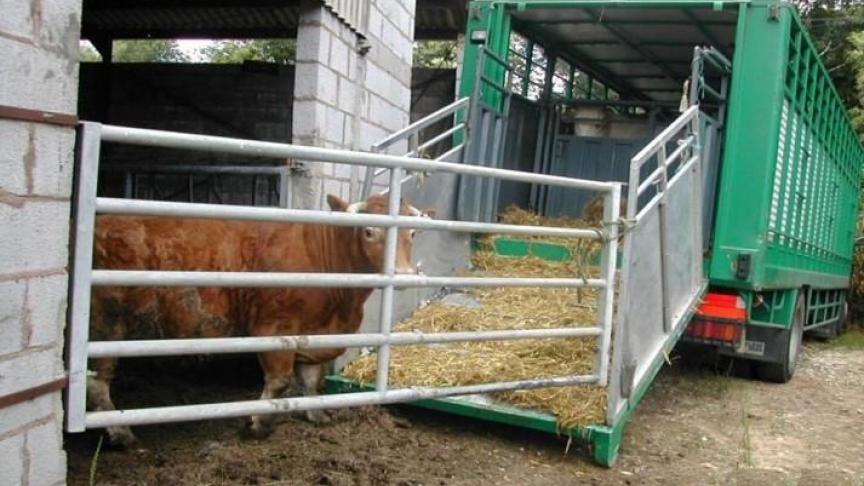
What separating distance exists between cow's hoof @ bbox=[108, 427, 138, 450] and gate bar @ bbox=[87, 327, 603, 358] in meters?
0.77

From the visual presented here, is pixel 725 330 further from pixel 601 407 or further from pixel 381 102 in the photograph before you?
pixel 381 102

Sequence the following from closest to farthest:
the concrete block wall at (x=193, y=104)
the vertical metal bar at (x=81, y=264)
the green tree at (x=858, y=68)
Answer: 1. the vertical metal bar at (x=81, y=264)
2. the concrete block wall at (x=193, y=104)
3. the green tree at (x=858, y=68)

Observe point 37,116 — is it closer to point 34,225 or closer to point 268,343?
point 34,225

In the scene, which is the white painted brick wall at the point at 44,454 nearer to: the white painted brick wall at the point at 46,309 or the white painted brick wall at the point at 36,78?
the white painted brick wall at the point at 46,309

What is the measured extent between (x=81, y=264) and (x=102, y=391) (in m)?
1.37

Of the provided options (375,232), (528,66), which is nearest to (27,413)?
(375,232)

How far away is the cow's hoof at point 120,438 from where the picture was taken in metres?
3.71

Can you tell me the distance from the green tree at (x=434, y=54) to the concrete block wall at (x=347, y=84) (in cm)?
1413

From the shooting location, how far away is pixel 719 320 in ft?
19.0

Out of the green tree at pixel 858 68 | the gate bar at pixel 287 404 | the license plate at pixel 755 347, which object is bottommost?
the license plate at pixel 755 347

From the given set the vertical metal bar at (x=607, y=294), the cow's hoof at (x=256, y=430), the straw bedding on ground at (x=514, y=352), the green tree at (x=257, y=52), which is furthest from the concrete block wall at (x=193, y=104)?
the green tree at (x=257, y=52)

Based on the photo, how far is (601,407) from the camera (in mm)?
4184

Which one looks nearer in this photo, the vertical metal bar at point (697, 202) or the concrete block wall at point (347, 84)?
the vertical metal bar at point (697, 202)

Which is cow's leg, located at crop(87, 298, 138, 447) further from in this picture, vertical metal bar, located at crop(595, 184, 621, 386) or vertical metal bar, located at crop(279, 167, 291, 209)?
vertical metal bar, located at crop(595, 184, 621, 386)
